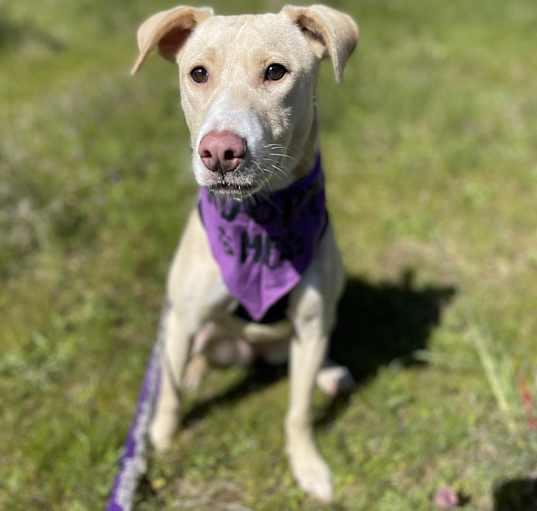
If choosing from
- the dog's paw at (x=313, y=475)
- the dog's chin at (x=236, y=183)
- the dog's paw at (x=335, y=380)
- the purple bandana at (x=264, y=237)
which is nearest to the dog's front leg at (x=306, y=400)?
the dog's paw at (x=313, y=475)

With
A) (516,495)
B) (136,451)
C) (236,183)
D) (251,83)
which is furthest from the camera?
(136,451)

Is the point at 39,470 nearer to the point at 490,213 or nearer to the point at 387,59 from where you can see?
the point at 490,213

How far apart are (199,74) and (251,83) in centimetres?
27

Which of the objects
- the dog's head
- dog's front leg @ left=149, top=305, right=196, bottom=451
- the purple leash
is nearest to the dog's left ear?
the dog's head

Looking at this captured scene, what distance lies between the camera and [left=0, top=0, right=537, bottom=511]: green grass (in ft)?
11.0

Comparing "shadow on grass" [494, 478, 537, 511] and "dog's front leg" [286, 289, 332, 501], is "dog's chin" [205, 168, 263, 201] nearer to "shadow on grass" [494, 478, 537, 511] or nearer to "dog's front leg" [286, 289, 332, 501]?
"dog's front leg" [286, 289, 332, 501]

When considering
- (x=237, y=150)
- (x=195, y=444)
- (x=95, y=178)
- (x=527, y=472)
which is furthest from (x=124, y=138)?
(x=527, y=472)

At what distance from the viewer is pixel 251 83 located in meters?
2.50

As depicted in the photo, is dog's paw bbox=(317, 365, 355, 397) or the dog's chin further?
dog's paw bbox=(317, 365, 355, 397)

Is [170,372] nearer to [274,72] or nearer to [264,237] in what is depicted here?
[264,237]

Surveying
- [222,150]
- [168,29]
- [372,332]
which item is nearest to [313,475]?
[372,332]

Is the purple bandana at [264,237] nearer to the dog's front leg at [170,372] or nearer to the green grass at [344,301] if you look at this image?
the dog's front leg at [170,372]

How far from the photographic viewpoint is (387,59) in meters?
8.56

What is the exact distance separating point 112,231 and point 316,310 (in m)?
2.54
